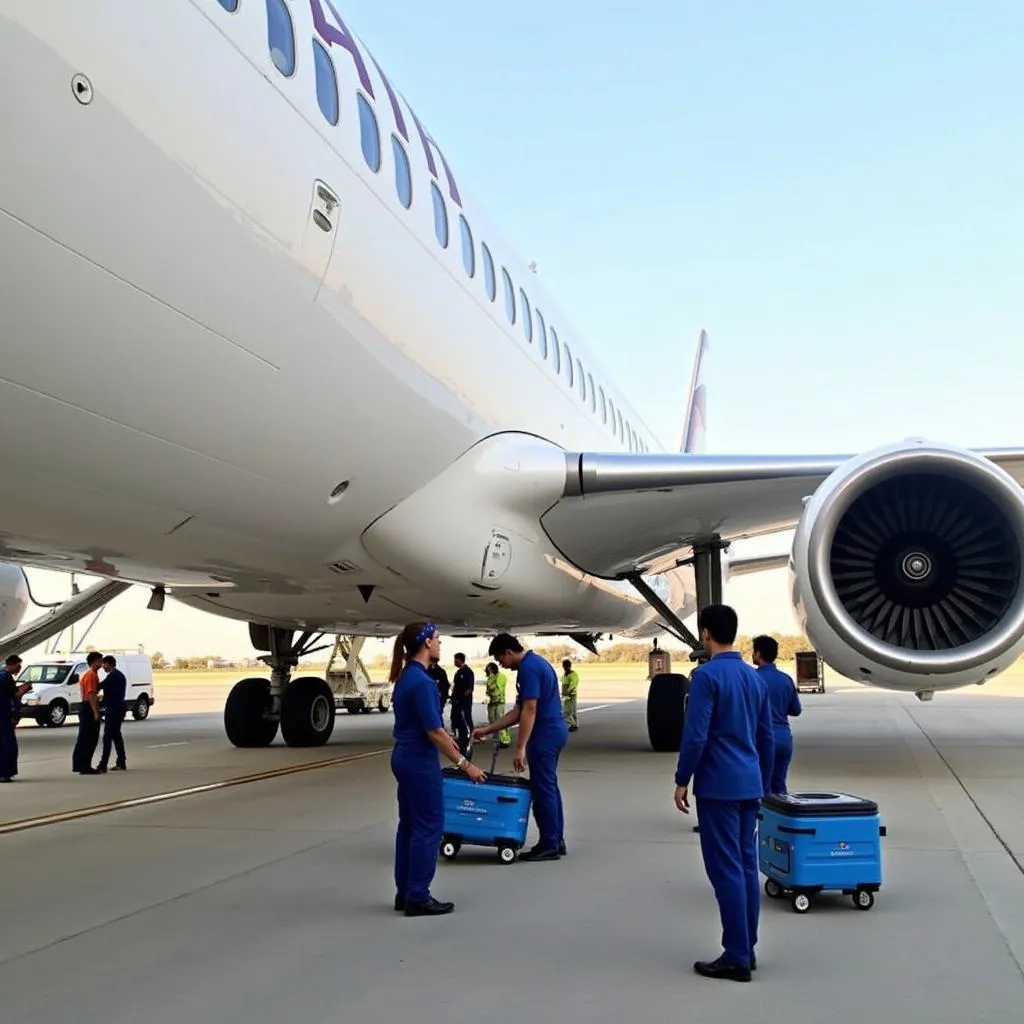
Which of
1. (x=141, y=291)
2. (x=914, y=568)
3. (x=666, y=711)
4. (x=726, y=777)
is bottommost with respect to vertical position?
(x=726, y=777)

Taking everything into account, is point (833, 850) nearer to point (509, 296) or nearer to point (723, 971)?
point (723, 971)

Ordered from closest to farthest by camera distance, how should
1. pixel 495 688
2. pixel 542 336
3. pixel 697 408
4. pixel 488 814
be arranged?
pixel 488 814 < pixel 542 336 < pixel 495 688 < pixel 697 408

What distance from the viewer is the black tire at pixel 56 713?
70.3 feet

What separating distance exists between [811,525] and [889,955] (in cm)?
391

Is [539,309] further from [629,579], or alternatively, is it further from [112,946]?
[112,946]

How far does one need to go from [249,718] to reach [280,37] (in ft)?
32.4

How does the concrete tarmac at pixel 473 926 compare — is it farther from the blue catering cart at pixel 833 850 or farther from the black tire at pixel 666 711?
the black tire at pixel 666 711

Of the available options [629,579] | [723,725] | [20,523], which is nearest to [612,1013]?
[723,725]

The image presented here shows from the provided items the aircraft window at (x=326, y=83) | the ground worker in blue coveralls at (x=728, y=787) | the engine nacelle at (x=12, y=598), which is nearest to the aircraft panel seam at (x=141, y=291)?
the aircraft window at (x=326, y=83)

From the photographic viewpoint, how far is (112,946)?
4.00 m

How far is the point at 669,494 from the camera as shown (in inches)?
343

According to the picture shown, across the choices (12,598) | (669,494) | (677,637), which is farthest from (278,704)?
(669,494)

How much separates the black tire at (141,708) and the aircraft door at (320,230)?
1951 cm

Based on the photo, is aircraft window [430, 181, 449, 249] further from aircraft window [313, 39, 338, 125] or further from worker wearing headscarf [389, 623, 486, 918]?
worker wearing headscarf [389, 623, 486, 918]
